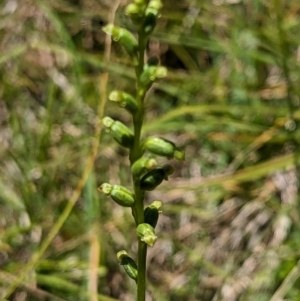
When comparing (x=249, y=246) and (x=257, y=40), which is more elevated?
(x=257, y=40)

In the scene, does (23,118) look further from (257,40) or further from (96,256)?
(257,40)

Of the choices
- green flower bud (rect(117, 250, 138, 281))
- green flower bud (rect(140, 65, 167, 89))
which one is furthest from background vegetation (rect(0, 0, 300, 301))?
green flower bud (rect(140, 65, 167, 89))

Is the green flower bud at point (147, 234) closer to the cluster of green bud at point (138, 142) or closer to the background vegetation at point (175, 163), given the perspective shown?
the cluster of green bud at point (138, 142)

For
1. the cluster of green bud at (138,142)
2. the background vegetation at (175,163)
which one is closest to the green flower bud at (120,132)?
the cluster of green bud at (138,142)

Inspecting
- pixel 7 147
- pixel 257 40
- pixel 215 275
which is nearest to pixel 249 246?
pixel 215 275

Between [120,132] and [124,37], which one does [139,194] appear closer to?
[120,132]

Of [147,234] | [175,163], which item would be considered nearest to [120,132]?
[147,234]

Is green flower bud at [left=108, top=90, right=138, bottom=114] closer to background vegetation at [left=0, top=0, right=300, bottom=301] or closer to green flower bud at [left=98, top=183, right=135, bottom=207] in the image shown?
green flower bud at [left=98, top=183, right=135, bottom=207]
